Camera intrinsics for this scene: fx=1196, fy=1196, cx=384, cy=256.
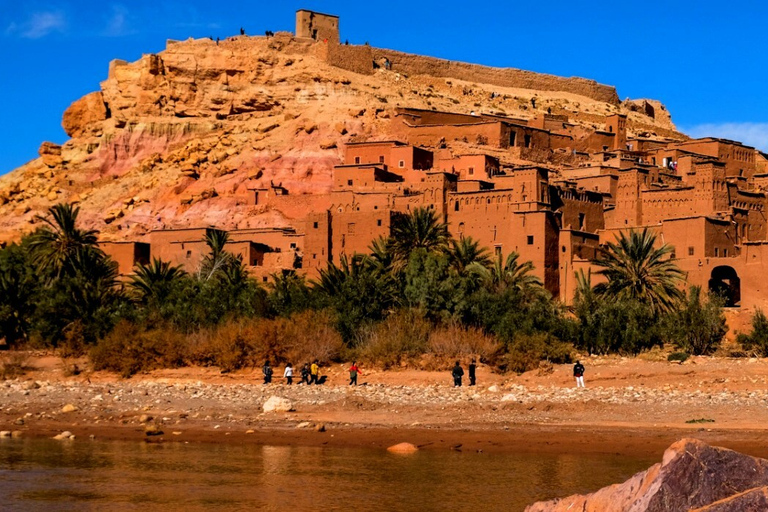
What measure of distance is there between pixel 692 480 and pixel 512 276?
26.9 meters

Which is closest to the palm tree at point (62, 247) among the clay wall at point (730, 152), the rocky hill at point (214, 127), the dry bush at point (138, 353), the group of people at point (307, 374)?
the rocky hill at point (214, 127)

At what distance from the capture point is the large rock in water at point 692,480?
28.7ft

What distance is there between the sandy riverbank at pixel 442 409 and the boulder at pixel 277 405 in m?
0.23

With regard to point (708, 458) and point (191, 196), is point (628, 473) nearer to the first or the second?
point (708, 458)

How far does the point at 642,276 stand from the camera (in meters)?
34.8

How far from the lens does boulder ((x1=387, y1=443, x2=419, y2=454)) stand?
18703 mm

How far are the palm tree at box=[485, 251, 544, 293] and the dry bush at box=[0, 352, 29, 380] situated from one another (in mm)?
13269

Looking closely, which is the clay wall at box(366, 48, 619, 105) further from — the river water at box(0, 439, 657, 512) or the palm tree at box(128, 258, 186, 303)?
the river water at box(0, 439, 657, 512)

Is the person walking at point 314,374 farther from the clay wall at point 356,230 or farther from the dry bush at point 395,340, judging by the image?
the clay wall at point 356,230

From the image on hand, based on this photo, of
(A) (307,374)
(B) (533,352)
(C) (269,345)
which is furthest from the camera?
(C) (269,345)

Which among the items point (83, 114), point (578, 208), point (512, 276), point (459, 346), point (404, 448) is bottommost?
point (404, 448)

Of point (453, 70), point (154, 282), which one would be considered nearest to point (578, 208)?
point (154, 282)

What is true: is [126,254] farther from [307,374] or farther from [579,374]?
[579,374]

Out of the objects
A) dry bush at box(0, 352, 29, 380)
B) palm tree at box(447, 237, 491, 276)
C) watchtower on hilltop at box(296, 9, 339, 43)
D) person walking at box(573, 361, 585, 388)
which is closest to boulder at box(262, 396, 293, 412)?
person walking at box(573, 361, 585, 388)
